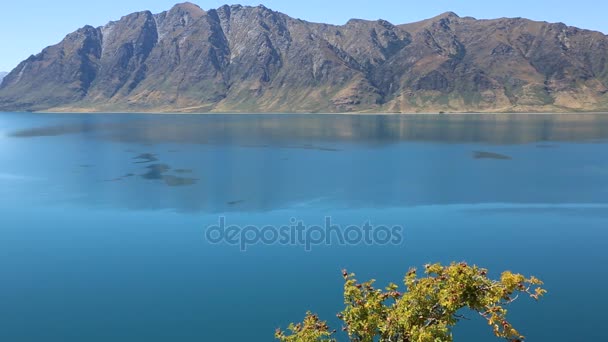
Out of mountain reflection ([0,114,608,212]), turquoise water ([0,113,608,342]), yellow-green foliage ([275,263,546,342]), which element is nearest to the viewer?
yellow-green foliage ([275,263,546,342])

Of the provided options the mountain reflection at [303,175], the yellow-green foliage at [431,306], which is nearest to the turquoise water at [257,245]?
the mountain reflection at [303,175]

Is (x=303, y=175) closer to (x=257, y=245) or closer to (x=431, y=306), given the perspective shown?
(x=257, y=245)

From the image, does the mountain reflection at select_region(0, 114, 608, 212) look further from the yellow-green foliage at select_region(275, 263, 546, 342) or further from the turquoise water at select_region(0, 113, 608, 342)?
the yellow-green foliage at select_region(275, 263, 546, 342)

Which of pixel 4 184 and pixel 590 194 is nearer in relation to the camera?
pixel 590 194

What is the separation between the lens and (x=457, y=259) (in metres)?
59.9

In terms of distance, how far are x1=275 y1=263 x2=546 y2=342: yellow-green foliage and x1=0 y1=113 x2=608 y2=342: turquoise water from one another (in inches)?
818

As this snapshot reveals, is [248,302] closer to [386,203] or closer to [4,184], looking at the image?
[386,203]

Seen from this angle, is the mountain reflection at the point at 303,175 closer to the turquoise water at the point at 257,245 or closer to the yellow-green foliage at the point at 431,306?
the turquoise water at the point at 257,245

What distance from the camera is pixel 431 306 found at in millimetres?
23906

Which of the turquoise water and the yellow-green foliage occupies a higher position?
the yellow-green foliage

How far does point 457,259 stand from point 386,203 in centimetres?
3293

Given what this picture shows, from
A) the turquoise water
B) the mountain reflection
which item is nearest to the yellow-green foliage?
the turquoise water

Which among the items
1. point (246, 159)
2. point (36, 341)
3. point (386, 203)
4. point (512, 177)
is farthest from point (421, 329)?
point (246, 159)

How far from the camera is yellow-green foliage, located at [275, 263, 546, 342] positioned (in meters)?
22.3
